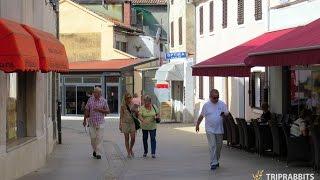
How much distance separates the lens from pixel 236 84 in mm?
27391

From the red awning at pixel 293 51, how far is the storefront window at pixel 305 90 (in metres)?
3.29

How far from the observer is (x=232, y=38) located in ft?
91.5

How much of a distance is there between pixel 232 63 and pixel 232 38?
885cm

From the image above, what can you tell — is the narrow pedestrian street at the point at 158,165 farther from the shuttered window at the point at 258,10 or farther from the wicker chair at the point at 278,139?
the shuttered window at the point at 258,10

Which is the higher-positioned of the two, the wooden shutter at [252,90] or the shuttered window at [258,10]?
the shuttered window at [258,10]

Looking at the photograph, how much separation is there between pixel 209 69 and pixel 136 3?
139ft

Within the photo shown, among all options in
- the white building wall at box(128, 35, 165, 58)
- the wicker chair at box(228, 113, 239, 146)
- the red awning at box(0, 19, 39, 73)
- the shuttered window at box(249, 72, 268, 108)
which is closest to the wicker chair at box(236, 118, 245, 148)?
the wicker chair at box(228, 113, 239, 146)

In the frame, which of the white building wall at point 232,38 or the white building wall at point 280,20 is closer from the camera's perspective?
the white building wall at point 280,20

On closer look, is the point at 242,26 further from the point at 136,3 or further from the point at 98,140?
the point at 136,3

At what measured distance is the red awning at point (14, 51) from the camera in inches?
421

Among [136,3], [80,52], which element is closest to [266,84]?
[80,52]

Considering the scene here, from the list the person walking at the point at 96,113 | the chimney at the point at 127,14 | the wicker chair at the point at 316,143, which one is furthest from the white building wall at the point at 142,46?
the wicker chair at the point at 316,143

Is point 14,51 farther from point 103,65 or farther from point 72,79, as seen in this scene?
point 72,79

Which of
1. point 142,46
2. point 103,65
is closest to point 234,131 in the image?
point 103,65
